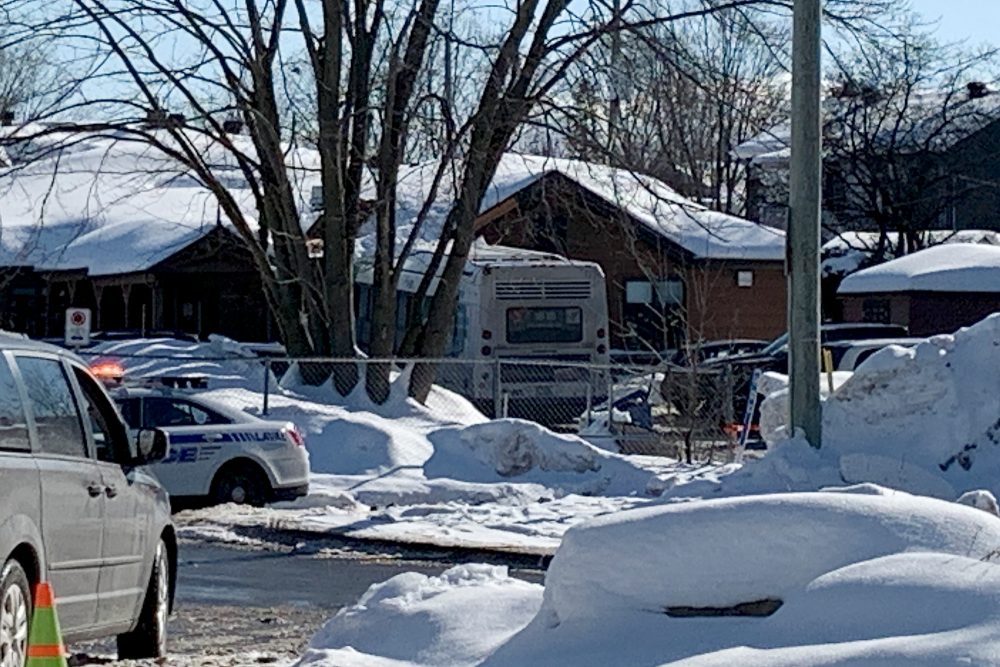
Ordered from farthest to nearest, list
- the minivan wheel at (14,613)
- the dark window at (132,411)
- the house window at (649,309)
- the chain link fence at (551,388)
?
the house window at (649,309) → the chain link fence at (551,388) → the dark window at (132,411) → the minivan wheel at (14,613)

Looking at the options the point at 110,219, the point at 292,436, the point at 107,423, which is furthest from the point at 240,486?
the point at 110,219

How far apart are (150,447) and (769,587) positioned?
383cm

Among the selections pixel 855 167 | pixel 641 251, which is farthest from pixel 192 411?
pixel 855 167

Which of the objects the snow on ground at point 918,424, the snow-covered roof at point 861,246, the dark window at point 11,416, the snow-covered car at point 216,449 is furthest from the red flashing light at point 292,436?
the snow-covered roof at point 861,246

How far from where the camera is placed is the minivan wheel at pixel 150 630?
10453mm

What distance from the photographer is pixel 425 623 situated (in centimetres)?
928

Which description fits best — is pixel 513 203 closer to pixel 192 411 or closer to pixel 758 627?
pixel 192 411

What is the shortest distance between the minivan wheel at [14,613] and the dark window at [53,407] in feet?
2.42

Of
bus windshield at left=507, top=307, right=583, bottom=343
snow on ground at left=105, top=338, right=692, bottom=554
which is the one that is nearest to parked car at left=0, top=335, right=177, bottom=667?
snow on ground at left=105, top=338, right=692, bottom=554

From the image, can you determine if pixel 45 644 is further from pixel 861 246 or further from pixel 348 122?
pixel 861 246

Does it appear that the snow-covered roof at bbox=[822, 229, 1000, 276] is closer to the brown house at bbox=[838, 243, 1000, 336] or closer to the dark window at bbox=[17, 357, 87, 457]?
the brown house at bbox=[838, 243, 1000, 336]

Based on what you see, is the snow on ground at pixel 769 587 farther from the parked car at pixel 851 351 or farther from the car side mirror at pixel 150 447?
the parked car at pixel 851 351

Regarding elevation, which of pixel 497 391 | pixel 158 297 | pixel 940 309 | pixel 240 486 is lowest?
pixel 240 486

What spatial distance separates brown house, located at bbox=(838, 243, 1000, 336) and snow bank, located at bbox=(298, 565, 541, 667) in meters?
28.6
